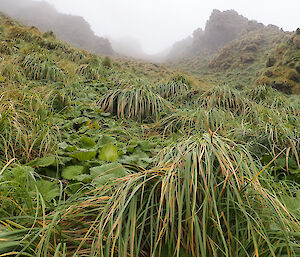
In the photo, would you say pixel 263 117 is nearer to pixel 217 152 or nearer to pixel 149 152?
pixel 149 152

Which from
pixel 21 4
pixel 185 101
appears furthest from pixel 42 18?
pixel 185 101

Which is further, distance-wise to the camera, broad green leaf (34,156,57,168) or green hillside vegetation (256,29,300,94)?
green hillside vegetation (256,29,300,94)

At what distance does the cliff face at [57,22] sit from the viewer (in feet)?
171

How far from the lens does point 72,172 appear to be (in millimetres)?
1364

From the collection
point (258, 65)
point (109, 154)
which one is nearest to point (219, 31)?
point (258, 65)

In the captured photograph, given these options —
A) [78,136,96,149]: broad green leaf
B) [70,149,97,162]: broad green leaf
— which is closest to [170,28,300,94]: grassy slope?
[78,136,96,149]: broad green leaf

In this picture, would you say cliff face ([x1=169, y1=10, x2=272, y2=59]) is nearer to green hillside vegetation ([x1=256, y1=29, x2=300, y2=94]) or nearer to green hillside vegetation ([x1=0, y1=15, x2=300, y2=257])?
green hillside vegetation ([x1=256, y1=29, x2=300, y2=94])

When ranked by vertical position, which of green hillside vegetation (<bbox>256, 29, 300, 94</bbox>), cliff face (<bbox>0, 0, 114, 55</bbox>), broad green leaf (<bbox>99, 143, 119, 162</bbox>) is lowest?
broad green leaf (<bbox>99, 143, 119, 162</bbox>)

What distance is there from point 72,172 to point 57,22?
71277 millimetres

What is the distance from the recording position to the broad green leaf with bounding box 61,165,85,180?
51.7 inches

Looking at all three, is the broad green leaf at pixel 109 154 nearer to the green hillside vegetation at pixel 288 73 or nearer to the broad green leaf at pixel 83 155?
the broad green leaf at pixel 83 155

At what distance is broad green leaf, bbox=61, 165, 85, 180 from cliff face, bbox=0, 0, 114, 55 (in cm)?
5316

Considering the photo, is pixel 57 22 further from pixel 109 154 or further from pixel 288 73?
pixel 109 154

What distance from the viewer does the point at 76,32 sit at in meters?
56.9
